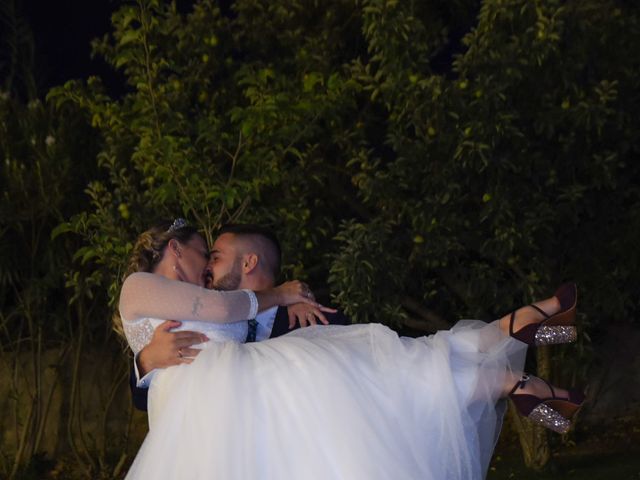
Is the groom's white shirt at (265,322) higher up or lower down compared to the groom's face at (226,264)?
lower down

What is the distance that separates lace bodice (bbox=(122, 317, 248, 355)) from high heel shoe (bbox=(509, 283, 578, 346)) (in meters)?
0.85

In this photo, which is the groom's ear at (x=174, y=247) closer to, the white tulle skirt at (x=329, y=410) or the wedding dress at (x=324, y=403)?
the wedding dress at (x=324, y=403)

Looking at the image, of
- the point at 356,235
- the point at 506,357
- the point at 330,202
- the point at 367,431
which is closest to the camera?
the point at 367,431

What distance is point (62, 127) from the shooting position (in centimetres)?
675

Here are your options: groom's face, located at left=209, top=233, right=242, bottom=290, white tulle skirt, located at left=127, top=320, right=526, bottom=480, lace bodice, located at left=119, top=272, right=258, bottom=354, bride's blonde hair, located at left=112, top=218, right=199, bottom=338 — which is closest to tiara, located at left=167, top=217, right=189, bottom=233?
bride's blonde hair, located at left=112, top=218, right=199, bottom=338

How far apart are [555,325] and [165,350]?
118cm

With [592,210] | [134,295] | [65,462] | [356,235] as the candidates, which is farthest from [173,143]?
[65,462]

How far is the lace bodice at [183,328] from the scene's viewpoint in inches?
125

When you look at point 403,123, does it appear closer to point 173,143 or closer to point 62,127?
point 173,143

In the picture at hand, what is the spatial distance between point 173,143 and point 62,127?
1875 mm

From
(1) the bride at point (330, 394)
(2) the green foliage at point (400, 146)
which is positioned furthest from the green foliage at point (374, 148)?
(1) the bride at point (330, 394)

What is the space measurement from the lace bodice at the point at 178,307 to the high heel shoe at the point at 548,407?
2.80ft

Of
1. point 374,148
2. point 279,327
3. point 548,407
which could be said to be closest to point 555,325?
point 548,407

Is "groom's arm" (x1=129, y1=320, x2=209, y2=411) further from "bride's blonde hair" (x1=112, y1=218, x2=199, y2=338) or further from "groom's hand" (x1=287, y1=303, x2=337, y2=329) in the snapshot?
"groom's hand" (x1=287, y1=303, x2=337, y2=329)
